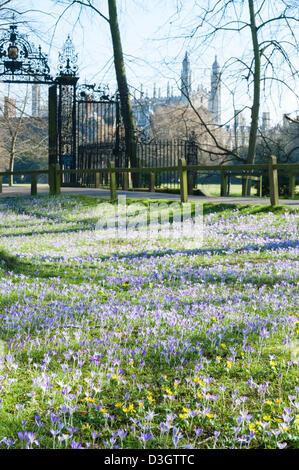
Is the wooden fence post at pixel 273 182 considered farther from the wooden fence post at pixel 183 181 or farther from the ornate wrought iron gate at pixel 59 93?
the ornate wrought iron gate at pixel 59 93

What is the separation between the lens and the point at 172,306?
520 centimetres

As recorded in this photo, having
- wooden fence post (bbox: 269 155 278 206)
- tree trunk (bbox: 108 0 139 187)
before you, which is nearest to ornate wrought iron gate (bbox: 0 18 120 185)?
tree trunk (bbox: 108 0 139 187)

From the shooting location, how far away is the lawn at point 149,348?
2.75 meters

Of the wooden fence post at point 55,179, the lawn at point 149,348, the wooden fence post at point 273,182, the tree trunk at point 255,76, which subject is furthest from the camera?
the wooden fence post at point 55,179

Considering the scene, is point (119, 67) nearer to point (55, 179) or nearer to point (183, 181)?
point (55, 179)

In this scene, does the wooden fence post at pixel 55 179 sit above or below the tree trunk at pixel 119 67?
below

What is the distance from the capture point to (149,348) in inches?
161

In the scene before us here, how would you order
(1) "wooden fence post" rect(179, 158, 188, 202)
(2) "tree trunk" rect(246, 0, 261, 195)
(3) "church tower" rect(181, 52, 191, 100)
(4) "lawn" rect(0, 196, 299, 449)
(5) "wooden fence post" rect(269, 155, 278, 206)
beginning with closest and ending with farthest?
(4) "lawn" rect(0, 196, 299, 449), (5) "wooden fence post" rect(269, 155, 278, 206), (1) "wooden fence post" rect(179, 158, 188, 202), (2) "tree trunk" rect(246, 0, 261, 195), (3) "church tower" rect(181, 52, 191, 100)

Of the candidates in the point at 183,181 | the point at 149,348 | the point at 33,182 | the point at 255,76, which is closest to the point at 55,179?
the point at 33,182

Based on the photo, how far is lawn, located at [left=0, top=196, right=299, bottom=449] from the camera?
2.75 m

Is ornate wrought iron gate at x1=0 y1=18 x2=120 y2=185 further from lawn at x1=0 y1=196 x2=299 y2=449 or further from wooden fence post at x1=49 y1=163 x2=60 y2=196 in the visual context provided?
lawn at x1=0 y1=196 x2=299 y2=449

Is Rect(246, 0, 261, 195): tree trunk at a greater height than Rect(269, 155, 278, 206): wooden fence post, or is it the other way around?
Rect(246, 0, 261, 195): tree trunk

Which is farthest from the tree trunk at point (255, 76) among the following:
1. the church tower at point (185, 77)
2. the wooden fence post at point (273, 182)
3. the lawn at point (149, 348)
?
the lawn at point (149, 348)
